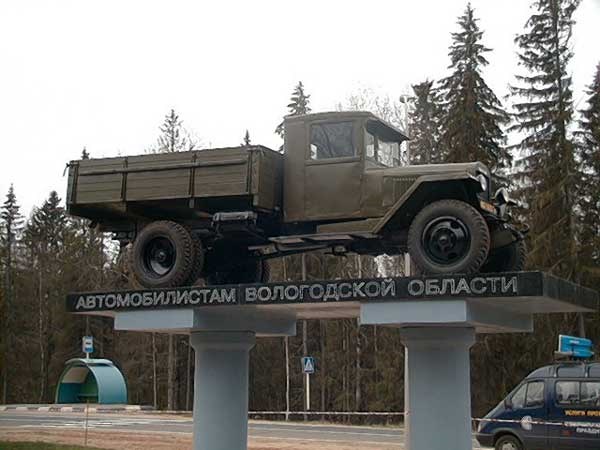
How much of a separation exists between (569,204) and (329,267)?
1338cm

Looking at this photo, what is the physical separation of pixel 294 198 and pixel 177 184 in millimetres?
1359

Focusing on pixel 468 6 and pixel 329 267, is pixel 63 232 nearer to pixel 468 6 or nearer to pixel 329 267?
pixel 329 267

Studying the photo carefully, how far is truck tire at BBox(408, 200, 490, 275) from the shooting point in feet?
29.1

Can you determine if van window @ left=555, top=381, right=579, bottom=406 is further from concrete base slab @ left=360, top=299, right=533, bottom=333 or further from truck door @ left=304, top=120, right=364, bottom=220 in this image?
truck door @ left=304, top=120, right=364, bottom=220

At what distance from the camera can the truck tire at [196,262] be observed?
10.3 meters

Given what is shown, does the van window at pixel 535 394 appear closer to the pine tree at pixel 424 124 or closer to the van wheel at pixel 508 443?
the van wheel at pixel 508 443

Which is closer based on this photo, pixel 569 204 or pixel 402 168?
pixel 402 168

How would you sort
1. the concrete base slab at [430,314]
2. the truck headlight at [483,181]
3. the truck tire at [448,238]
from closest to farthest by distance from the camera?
the concrete base slab at [430,314] → the truck tire at [448,238] → the truck headlight at [483,181]

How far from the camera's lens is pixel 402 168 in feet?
32.6

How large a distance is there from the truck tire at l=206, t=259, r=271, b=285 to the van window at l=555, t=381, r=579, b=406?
9153 mm

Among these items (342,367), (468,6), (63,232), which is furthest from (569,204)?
(63,232)

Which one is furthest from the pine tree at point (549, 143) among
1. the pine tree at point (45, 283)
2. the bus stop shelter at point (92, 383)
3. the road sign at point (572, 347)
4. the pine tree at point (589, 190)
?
the pine tree at point (45, 283)

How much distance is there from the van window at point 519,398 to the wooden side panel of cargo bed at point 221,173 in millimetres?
→ 11231

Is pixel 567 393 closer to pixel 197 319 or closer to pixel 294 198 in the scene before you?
pixel 294 198
